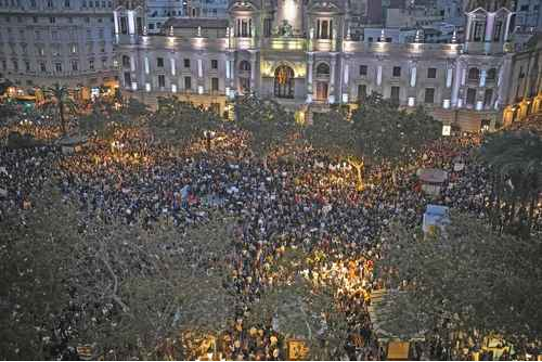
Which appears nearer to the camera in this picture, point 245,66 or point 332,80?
point 332,80

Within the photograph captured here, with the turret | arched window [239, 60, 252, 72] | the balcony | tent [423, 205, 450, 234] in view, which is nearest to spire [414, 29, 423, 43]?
the turret

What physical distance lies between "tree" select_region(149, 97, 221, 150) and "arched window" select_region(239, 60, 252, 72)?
54.5 ft

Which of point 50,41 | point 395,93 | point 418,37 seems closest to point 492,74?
point 418,37

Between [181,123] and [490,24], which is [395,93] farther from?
[181,123]

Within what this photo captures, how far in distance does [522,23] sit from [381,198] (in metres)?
57.2

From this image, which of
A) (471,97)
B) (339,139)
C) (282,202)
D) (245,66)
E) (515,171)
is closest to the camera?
(515,171)

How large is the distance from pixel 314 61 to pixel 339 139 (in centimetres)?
2232

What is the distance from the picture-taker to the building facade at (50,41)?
69.4 metres

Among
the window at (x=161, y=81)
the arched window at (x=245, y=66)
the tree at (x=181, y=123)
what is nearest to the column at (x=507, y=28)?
the arched window at (x=245, y=66)

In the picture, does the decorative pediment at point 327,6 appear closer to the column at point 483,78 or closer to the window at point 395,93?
the window at point 395,93

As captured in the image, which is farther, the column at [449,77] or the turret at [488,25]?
the column at [449,77]

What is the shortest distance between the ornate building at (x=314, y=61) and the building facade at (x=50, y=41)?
471 inches

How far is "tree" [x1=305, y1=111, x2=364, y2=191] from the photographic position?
3762 cm

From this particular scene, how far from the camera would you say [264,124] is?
139 feet
